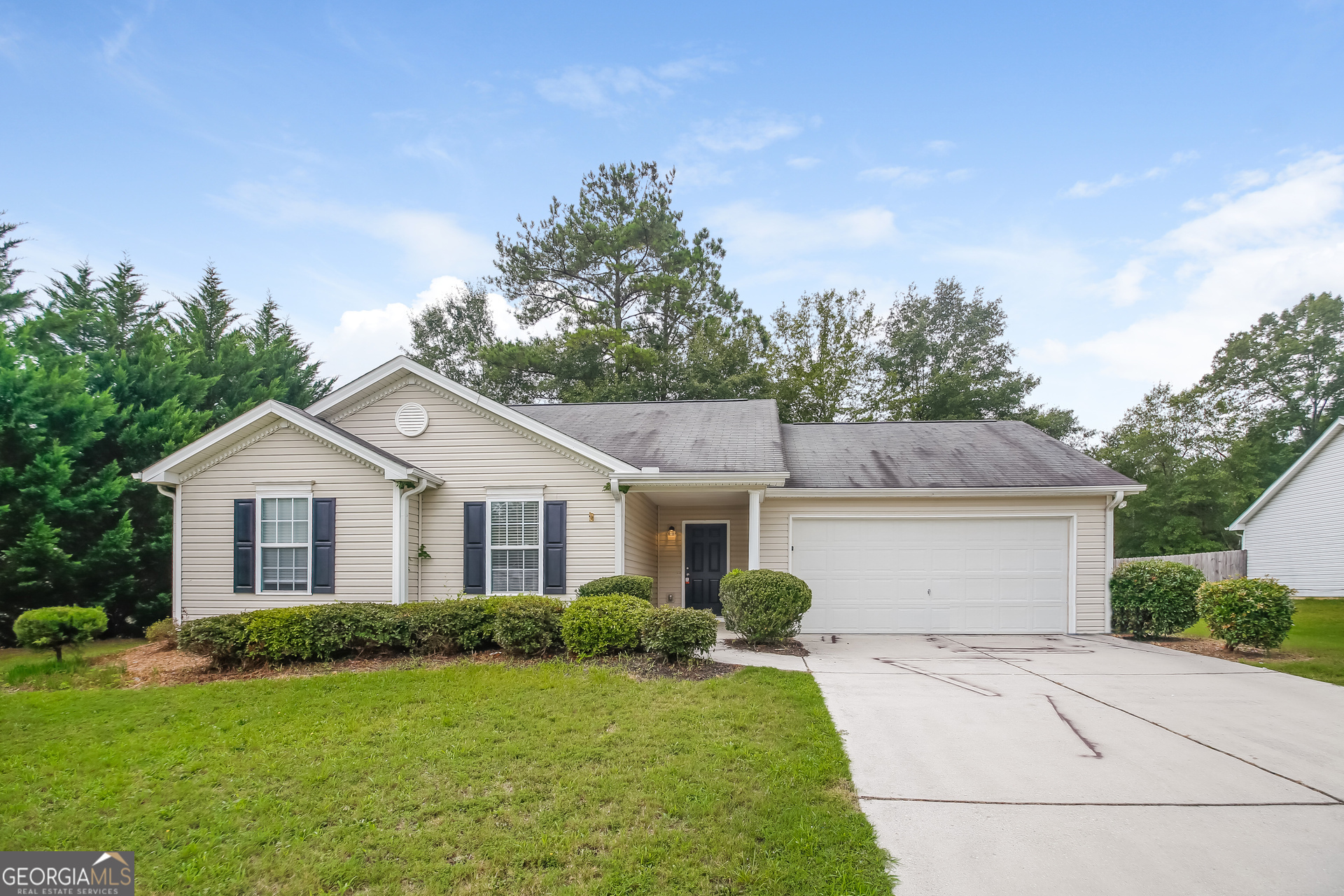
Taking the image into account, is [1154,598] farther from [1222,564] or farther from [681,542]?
[1222,564]

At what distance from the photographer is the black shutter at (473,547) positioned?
10305mm

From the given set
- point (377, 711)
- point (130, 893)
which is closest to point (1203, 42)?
point (377, 711)

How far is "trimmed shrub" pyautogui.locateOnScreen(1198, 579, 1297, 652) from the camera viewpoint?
9.09 meters

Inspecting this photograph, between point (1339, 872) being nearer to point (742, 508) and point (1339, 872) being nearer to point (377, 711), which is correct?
point (377, 711)

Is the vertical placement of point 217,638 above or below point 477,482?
below

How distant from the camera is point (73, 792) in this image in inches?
165

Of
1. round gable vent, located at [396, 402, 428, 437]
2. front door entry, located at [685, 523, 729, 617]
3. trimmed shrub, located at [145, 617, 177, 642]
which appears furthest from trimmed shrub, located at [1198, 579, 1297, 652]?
trimmed shrub, located at [145, 617, 177, 642]

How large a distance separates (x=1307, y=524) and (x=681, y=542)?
20.0 meters

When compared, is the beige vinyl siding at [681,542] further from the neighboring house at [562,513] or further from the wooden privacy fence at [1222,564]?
the wooden privacy fence at [1222,564]

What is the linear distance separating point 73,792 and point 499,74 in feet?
46.2

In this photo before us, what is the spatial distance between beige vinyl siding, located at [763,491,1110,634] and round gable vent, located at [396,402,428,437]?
6000mm

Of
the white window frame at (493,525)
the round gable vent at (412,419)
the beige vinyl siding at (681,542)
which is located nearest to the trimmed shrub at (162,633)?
the round gable vent at (412,419)

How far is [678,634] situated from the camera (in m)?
7.34

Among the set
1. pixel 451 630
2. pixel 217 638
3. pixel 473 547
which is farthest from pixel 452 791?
pixel 473 547
